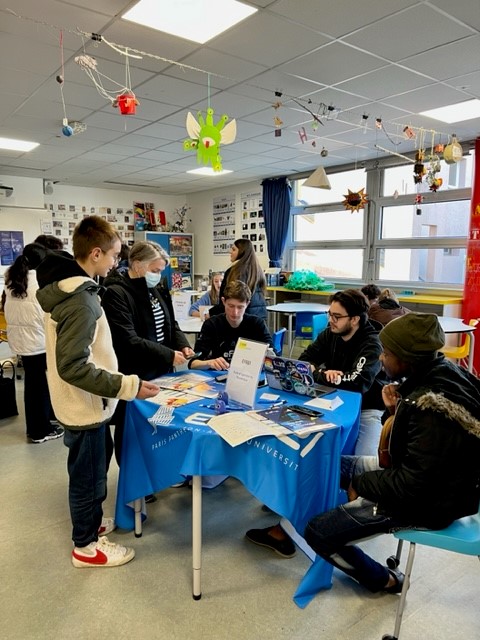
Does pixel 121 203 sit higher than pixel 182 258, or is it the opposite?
pixel 121 203

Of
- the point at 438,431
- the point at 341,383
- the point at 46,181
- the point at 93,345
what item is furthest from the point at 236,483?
the point at 46,181

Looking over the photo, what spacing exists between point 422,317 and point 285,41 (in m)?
2.18

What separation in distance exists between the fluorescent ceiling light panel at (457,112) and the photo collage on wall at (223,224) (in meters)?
4.63

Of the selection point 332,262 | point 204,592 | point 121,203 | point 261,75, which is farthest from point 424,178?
point 121,203

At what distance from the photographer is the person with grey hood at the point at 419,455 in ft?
4.63

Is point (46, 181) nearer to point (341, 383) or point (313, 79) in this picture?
point (313, 79)

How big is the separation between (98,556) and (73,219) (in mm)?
7472

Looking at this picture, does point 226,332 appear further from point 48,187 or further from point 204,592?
point 48,187

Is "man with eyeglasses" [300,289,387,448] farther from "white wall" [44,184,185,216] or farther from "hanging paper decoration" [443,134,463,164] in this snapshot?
"white wall" [44,184,185,216]

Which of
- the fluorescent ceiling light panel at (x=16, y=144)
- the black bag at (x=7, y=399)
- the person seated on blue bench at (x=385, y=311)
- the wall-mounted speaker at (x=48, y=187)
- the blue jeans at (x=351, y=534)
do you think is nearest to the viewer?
the blue jeans at (x=351, y=534)

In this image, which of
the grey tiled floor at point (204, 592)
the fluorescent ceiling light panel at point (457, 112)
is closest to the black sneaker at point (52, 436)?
the grey tiled floor at point (204, 592)

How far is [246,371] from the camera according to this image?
192 centimetres

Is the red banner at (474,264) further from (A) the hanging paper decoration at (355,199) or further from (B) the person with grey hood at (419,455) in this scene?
(B) the person with grey hood at (419,455)

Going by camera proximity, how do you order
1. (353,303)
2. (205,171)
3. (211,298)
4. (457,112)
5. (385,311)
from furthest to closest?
1. (205,171)
2. (211,298)
3. (457,112)
4. (385,311)
5. (353,303)
